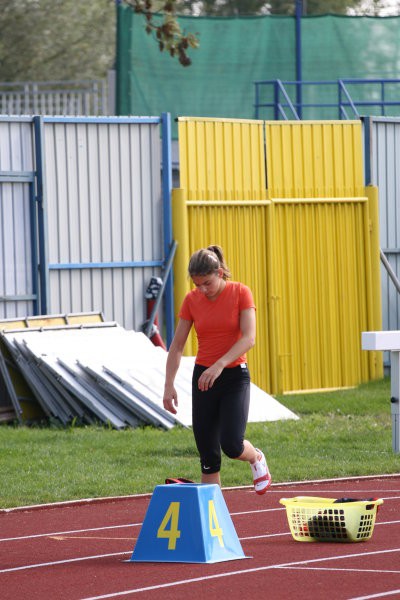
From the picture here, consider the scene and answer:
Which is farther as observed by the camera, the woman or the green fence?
the green fence

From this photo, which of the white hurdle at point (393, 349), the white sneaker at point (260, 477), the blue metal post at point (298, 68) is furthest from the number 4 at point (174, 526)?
the blue metal post at point (298, 68)

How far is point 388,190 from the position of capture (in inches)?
826

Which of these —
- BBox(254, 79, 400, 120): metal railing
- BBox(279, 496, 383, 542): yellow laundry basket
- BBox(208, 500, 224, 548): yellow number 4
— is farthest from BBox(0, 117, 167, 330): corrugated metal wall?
BBox(208, 500, 224, 548): yellow number 4

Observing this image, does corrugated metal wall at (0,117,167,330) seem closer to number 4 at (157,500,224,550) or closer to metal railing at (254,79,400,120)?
metal railing at (254,79,400,120)

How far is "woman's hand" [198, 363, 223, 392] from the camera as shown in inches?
376

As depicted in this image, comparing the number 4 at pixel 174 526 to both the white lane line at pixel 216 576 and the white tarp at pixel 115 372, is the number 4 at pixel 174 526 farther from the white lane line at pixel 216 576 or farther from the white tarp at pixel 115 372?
the white tarp at pixel 115 372

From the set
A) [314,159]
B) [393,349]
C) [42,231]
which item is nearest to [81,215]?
[42,231]

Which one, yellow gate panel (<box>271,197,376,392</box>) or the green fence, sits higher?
the green fence

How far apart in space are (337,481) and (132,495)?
1.87 metres

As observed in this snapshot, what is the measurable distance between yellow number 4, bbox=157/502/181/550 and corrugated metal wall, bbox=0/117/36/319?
9041 millimetres

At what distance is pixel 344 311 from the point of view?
65.6ft

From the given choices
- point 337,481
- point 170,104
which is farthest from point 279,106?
point 337,481

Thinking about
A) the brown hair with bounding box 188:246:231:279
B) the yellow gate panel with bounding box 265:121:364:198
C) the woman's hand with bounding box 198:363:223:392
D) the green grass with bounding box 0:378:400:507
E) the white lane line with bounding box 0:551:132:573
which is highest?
the yellow gate panel with bounding box 265:121:364:198

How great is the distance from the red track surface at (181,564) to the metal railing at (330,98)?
1459cm
